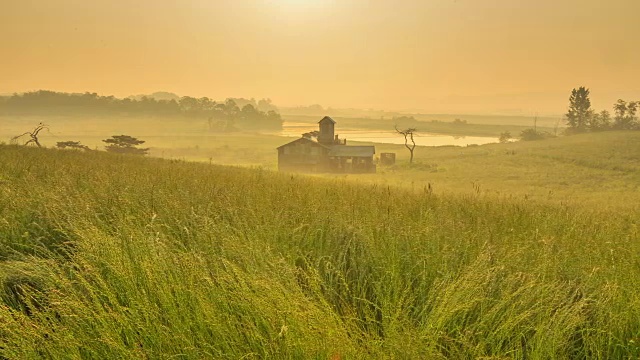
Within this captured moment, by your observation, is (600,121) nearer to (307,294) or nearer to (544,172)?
(544,172)

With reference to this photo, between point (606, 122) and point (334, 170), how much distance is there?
278ft

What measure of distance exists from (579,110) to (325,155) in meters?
84.8

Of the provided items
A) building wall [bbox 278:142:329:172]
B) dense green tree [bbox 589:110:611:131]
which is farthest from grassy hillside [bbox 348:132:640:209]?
dense green tree [bbox 589:110:611:131]

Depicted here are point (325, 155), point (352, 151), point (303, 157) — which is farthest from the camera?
point (303, 157)

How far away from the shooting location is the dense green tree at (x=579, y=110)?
10400cm

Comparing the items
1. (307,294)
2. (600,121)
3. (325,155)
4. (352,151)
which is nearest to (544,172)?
(352,151)

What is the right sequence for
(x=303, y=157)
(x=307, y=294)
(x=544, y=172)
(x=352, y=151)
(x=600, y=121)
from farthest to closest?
1. (x=600, y=121)
2. (x=303, y=157)
3. (x=352, y=151)
4. (x=544, y=172)
5. (x=307, y=294)

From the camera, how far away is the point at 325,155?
51781 mm

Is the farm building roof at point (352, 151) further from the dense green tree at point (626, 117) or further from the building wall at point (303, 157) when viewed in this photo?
the dense green tree at point (626, 117)

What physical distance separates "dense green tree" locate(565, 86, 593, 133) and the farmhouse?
7815 cm

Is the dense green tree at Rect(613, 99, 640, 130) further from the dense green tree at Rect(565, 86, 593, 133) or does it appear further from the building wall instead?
the building wall

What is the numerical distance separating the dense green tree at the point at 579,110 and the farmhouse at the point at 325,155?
7815cm

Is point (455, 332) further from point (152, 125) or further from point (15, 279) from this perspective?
point (152, 125)

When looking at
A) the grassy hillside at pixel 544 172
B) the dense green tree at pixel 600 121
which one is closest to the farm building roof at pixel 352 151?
the grassy hillside at pixel 544 172
